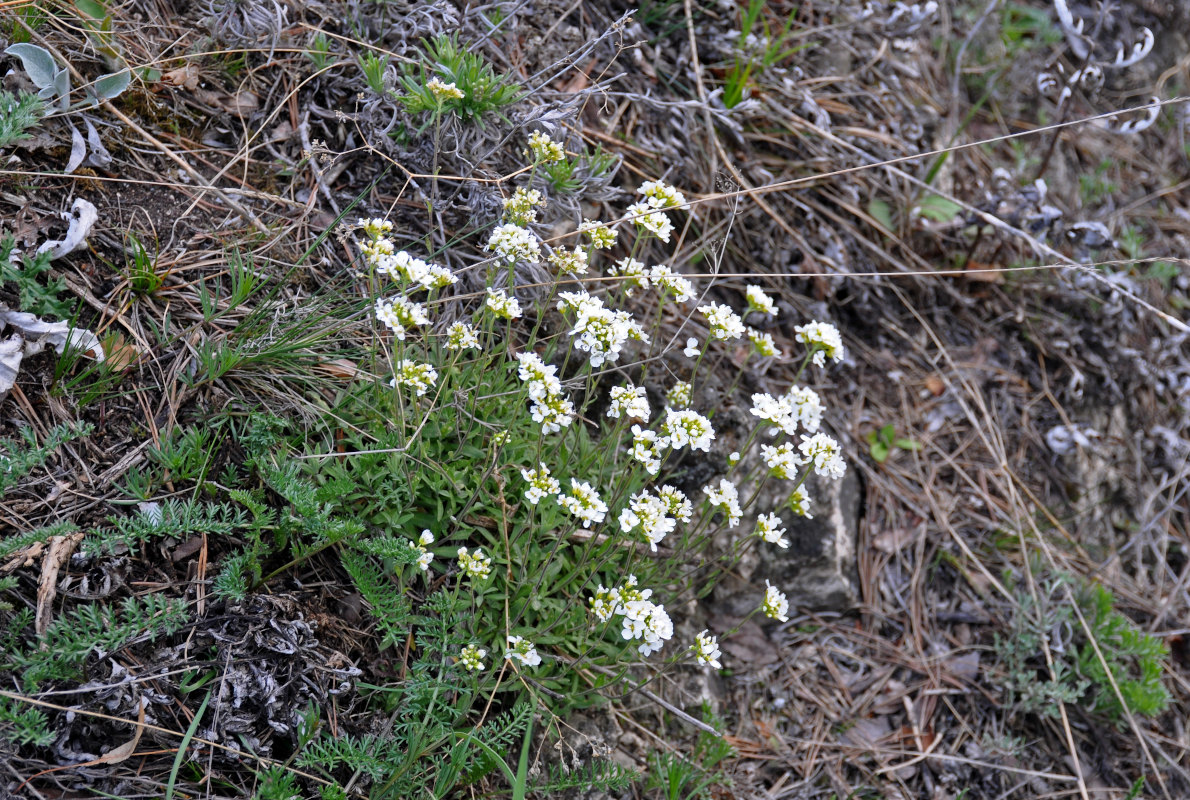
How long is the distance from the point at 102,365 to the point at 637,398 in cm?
161

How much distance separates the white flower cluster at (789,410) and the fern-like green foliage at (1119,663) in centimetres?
193

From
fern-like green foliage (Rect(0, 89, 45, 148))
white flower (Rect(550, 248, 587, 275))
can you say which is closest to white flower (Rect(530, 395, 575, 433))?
white flower (Rect(550, 248, 587, 275))

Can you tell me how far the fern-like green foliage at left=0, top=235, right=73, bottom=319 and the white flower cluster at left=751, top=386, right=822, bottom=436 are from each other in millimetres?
2142

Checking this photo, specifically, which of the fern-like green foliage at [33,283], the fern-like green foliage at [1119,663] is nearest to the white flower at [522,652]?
the fern-like green foliage at [33,283]

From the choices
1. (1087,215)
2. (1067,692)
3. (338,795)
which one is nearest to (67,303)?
(338,795)

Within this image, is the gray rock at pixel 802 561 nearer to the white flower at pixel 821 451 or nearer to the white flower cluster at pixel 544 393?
the white flower at pixel 821 451

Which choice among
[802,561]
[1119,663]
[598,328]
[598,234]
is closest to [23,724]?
[598,328]

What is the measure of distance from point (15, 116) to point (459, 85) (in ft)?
4.72

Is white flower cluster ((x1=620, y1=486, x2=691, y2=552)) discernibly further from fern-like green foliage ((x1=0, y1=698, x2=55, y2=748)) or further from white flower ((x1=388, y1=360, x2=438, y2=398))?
fern-like green foliage ((x1=0, y1=698, x2=55, y2=748))

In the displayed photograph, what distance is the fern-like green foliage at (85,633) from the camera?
72.4 inches

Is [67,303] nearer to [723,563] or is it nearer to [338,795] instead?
[338,795]

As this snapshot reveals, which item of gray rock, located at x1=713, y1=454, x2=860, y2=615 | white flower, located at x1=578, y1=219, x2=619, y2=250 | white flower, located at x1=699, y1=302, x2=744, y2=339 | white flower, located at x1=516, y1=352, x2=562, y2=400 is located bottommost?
gray rock, located at x1=713, y1=454, x2=860, y2=615

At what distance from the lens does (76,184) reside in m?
2.67

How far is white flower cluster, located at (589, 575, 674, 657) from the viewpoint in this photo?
7.29 feet
